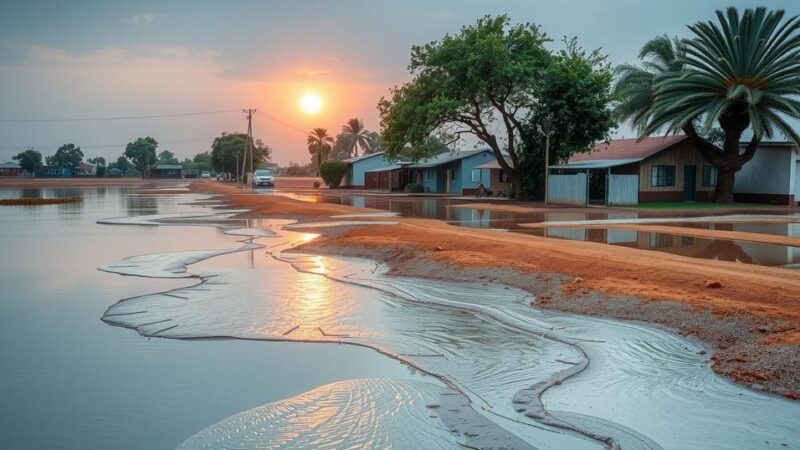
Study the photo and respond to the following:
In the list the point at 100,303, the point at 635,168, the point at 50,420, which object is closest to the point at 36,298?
the point at 100,303

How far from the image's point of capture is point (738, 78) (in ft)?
116

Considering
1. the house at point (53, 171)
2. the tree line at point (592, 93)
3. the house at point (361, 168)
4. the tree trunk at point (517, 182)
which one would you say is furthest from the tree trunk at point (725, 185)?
the house at point (53, 171)

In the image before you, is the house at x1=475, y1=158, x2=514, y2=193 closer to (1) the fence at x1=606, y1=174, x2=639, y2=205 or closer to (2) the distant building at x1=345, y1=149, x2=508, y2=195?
(2) the distant building at x1=345, y1=149, x2=508, y2=195

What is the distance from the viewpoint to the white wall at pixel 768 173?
129 feet

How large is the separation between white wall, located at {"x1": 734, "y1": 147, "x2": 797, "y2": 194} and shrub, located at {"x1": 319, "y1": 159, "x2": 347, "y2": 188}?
146ft

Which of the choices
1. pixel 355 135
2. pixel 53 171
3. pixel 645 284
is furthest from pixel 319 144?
pixel 645 284

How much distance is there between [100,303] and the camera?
11531 millimetres

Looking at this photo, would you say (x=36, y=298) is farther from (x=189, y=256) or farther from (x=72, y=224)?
(x=72, y=224)

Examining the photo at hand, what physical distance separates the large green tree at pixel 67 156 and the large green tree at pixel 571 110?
467 ft

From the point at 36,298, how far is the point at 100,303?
156cm

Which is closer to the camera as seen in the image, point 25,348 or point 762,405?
point 762,405

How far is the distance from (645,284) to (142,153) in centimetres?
17073

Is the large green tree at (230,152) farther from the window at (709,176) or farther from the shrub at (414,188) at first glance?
the window at (709,176)

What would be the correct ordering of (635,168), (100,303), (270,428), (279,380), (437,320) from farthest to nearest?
(635,168) → (100,303) → (437,320) → (279,380) → (270,428)
